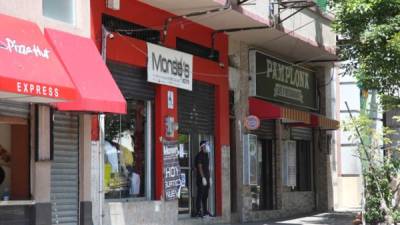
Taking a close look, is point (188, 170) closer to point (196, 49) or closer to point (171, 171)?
point (171, 171)

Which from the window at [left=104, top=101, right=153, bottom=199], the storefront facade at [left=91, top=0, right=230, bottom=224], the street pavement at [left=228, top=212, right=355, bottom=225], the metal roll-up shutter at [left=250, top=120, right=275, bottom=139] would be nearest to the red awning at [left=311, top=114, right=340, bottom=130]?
the metal roll-up shutter at [left=250, top=120, right=275, bottom=139]

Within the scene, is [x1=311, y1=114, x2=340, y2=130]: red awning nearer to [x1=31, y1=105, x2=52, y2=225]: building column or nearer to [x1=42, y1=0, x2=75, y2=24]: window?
[x1=42, y1=0, x2=75, y2=24]: window

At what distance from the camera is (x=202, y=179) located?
1725 cm

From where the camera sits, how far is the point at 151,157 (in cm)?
1572

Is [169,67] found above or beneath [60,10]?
beneath

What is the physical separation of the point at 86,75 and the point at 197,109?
18.3 ft

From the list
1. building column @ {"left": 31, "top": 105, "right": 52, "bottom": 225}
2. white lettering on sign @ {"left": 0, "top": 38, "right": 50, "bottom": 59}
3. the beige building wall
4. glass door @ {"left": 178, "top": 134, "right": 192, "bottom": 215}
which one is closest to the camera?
white lettering on sign @ {"left": 0, "top": 38, "right": 50, "bottom": 59}

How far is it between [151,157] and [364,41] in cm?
542

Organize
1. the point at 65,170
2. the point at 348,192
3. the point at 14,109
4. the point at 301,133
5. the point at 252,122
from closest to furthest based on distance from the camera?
the point at 14,109 → the point at 65,170 → the point at 252,122 → the point at 301,133 → the point at 348,192

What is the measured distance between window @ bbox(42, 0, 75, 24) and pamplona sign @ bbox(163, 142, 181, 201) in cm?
387

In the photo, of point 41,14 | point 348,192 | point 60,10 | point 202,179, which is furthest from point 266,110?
point 348,192

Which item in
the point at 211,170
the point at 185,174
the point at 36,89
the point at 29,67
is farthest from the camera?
the point at 211,170

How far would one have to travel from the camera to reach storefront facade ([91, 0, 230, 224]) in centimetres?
1443

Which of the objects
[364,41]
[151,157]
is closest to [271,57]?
[364,41]
